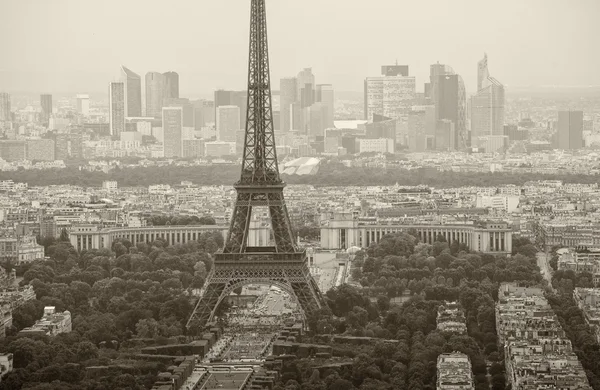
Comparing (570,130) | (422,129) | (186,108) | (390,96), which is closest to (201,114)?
(186,108)

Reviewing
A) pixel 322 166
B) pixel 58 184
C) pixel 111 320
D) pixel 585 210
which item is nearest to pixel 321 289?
pixel 111 320

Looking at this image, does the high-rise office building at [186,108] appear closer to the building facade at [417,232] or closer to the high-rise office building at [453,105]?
the high-rise office building at [453,105]

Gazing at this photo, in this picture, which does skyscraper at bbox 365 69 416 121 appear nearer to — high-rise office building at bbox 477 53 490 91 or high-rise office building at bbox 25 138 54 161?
high-rise office building at bbox 477 53 490 91

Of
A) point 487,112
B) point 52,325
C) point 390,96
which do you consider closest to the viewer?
point 52,325

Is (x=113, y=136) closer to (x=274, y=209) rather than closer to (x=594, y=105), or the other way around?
(x=594, y=105)

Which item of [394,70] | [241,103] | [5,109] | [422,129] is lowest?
[422,129]

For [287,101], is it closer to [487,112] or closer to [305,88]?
[305,88]
